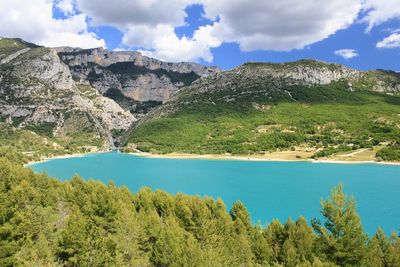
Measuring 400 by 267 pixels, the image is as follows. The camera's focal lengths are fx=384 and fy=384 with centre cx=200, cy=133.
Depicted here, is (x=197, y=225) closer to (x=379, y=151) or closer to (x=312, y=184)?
(x=312, y=184)

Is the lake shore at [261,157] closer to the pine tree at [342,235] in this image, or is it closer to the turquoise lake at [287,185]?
the turquoise lake at [287,185]

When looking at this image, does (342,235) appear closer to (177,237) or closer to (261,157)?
(177,237)

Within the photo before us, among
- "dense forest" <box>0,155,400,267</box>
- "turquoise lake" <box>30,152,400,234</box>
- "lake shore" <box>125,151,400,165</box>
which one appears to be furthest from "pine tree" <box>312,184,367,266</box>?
"lake shore" <box>125,151,400,165</box>

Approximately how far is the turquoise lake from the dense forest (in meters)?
21.6

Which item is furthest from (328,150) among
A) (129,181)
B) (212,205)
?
(212,205)

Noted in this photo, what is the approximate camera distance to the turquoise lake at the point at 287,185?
6353cm

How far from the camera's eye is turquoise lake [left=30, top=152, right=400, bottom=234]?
63.5 metres

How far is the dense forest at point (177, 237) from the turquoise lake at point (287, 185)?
70.8 ft

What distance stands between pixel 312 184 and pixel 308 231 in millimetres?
63059

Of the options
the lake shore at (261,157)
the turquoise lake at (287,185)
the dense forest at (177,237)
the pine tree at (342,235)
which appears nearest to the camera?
the pine tree at (342,235)

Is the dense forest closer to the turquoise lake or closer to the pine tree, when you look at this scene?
the pine tree

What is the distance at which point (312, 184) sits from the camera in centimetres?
9431

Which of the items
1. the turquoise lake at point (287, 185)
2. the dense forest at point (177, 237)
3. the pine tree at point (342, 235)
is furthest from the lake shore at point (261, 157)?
the pine tree at point (342, 235)

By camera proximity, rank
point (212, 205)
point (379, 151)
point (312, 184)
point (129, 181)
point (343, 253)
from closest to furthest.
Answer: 1. point (343, 253)
2. point (212, 205)
3. point (312, 184)
4. point (129, 181)
5. point (379, 151)
